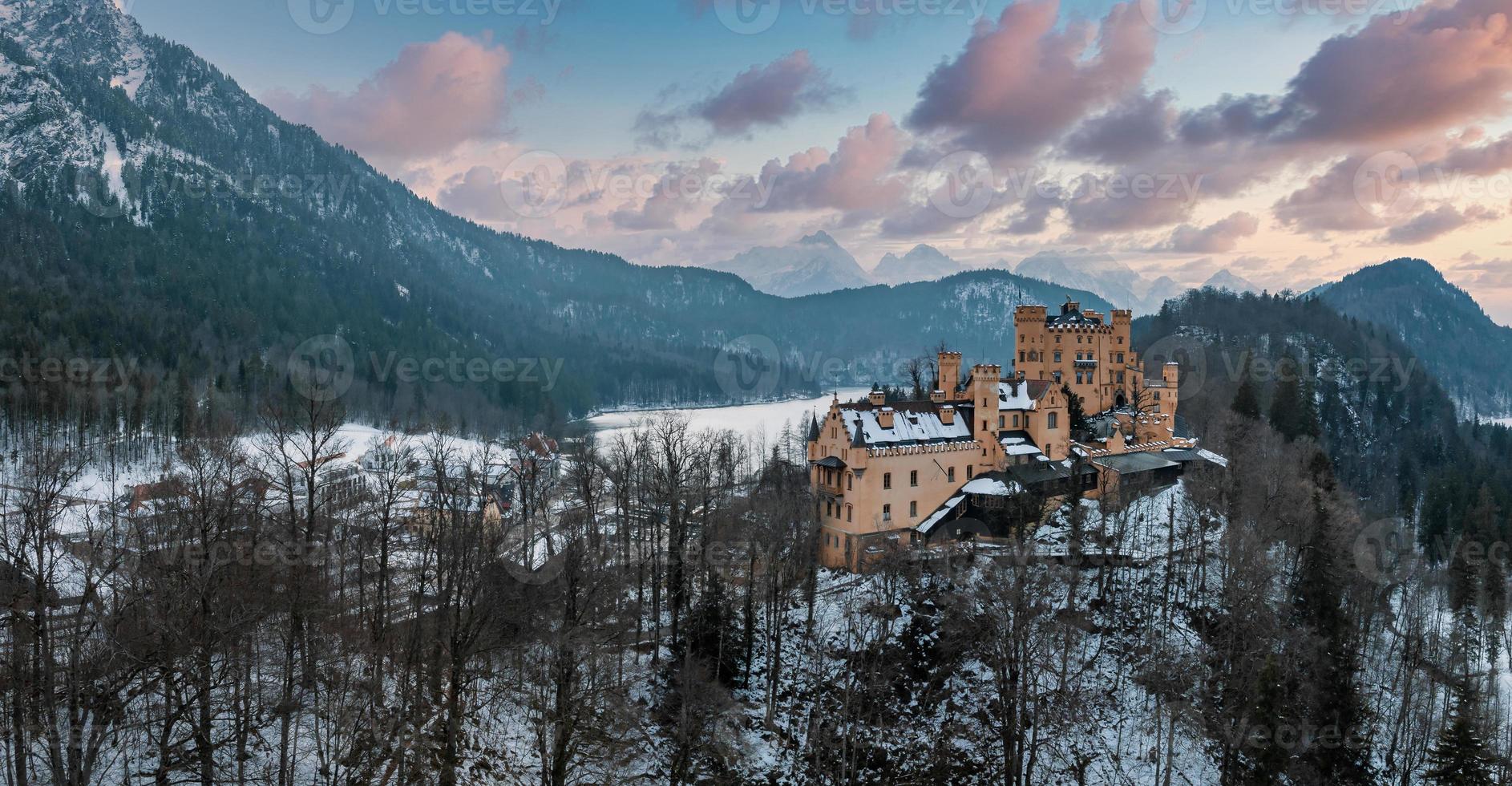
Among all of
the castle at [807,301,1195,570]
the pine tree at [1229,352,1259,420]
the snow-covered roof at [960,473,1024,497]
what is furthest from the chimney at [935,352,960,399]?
the pine tree at [1229,352,1259,420]

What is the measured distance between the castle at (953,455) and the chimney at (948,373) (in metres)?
0.08

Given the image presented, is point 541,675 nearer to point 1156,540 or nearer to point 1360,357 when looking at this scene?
point 1156,540

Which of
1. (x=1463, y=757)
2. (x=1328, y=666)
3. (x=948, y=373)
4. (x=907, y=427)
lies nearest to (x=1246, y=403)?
(x=948, y=373)

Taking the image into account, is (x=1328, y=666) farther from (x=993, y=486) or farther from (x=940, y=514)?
(x=940, y=514)

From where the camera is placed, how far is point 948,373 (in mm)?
59594

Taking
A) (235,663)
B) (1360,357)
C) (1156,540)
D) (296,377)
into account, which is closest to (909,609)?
(1156,540)

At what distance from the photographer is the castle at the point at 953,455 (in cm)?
4791

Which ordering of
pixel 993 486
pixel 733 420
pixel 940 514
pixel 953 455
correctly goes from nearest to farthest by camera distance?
pixel 940 514
pixel 993 486
pixel 953 455
pixel 733 420

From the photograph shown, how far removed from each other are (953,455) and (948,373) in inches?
395

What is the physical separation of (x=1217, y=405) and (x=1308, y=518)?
125 ft

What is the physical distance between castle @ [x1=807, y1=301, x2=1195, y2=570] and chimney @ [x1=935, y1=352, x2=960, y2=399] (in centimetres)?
8

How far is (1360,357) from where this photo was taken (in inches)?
5778

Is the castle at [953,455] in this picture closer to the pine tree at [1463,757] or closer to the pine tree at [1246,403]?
the pine tree at [1246,403]

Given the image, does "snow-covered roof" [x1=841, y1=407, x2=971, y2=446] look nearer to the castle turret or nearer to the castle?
the castle
